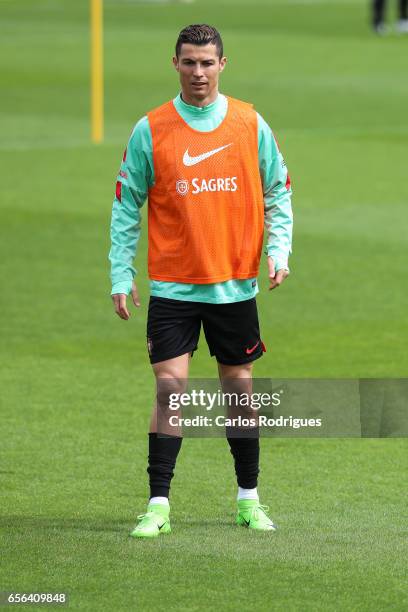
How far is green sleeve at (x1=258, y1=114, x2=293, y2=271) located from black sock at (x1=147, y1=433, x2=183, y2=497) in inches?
35.0

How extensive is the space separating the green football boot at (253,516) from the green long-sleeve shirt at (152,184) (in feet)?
3.03

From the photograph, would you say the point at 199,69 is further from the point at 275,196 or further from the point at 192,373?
the point at 192,373

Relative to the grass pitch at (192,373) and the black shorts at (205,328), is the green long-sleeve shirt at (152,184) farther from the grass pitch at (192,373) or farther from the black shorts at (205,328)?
the grass pitch at (192,373)

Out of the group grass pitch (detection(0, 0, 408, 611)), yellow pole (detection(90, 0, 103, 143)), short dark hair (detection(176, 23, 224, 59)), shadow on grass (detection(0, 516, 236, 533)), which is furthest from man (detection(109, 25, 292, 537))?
yellow pole (detection(90, 0, 103, 143))

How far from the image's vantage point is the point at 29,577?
596cm

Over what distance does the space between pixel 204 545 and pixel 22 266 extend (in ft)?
25.6

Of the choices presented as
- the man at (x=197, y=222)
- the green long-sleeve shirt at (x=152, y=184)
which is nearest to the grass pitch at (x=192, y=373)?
the man at (x=197, y=222)

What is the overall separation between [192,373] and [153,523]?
12.3 feet

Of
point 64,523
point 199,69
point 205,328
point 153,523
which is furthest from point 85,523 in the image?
point 199,69

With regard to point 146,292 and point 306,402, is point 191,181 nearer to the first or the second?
point 306,402

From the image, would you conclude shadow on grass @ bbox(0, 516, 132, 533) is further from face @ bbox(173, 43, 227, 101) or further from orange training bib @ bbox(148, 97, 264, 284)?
face @ bbox(173, 43, 227, 101)

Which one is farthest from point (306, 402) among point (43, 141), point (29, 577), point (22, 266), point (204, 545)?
point (43, 141)

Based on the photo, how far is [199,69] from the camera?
6.52m

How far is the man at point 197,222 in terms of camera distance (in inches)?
259
